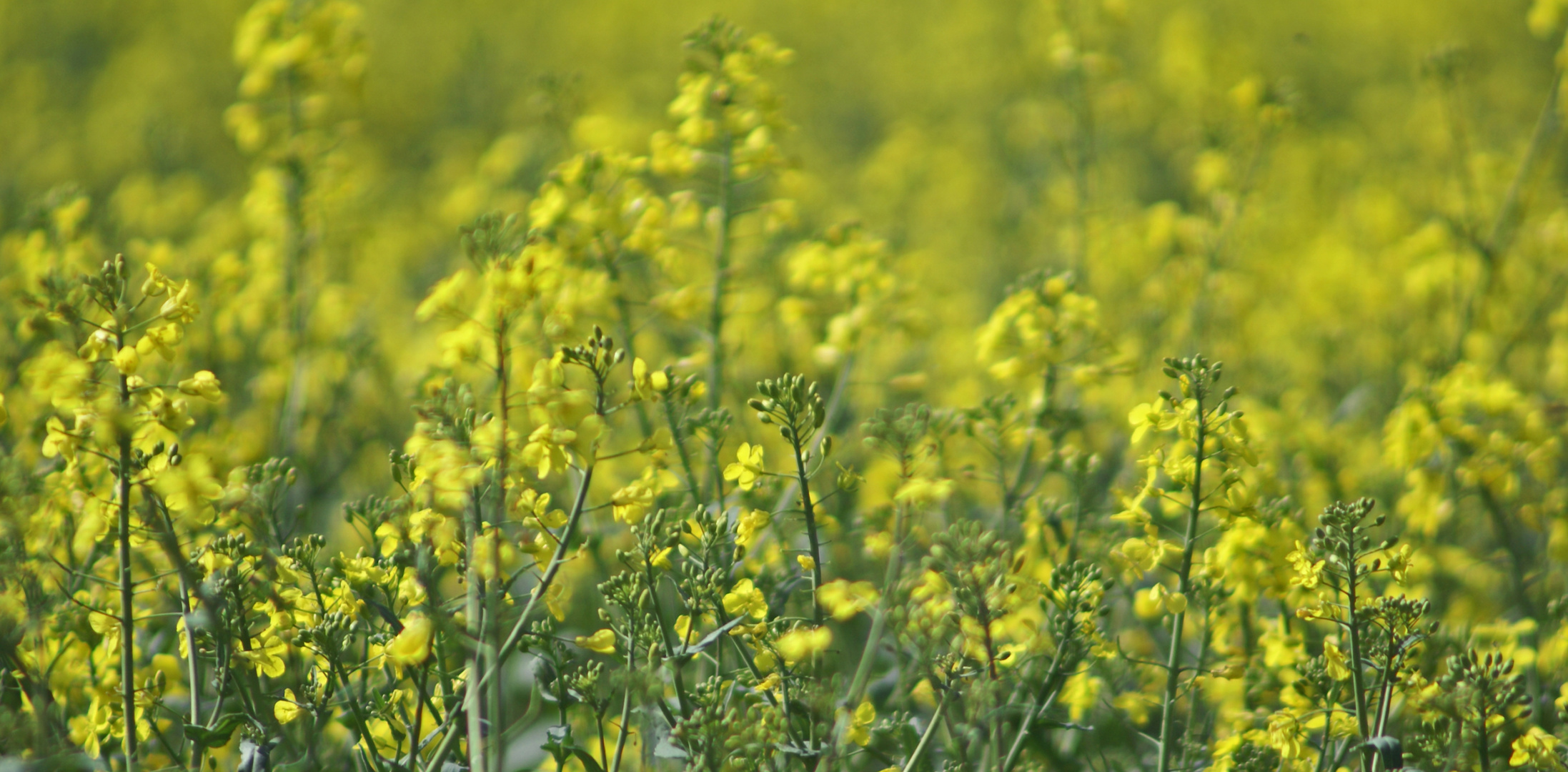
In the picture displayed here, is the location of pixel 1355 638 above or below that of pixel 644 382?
below

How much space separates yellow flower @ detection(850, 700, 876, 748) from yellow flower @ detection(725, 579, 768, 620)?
0.30m

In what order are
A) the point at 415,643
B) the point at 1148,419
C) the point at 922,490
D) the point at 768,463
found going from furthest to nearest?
the point at 768,463
the point at 1148,419
the point at 922,490
the point at 415,643

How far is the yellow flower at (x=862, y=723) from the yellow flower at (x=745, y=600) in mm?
297

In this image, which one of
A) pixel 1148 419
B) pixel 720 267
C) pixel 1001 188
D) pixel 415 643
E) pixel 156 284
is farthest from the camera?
pixel 1001 188

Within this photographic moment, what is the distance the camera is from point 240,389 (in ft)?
18.8

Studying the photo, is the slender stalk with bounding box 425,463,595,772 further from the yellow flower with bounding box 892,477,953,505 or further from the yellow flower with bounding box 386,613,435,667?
the yellow flower with bounding box 892,477,953,505

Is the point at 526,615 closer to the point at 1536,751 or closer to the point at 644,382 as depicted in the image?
the point at 644,382

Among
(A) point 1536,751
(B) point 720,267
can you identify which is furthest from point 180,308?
(A) point 1536,751

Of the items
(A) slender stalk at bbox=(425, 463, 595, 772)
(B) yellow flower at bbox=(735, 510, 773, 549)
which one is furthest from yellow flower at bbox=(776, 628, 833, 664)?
(A) slender stalk at bbox=(425, 463, 595, 772)

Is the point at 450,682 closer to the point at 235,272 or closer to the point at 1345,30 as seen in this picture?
the point at 235,272

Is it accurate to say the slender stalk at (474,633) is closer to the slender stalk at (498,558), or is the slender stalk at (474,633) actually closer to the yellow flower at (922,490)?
the slender stalk at (498,558)

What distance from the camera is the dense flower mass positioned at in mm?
2234

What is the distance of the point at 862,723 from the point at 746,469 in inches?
23.4

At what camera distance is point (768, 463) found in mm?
4684
